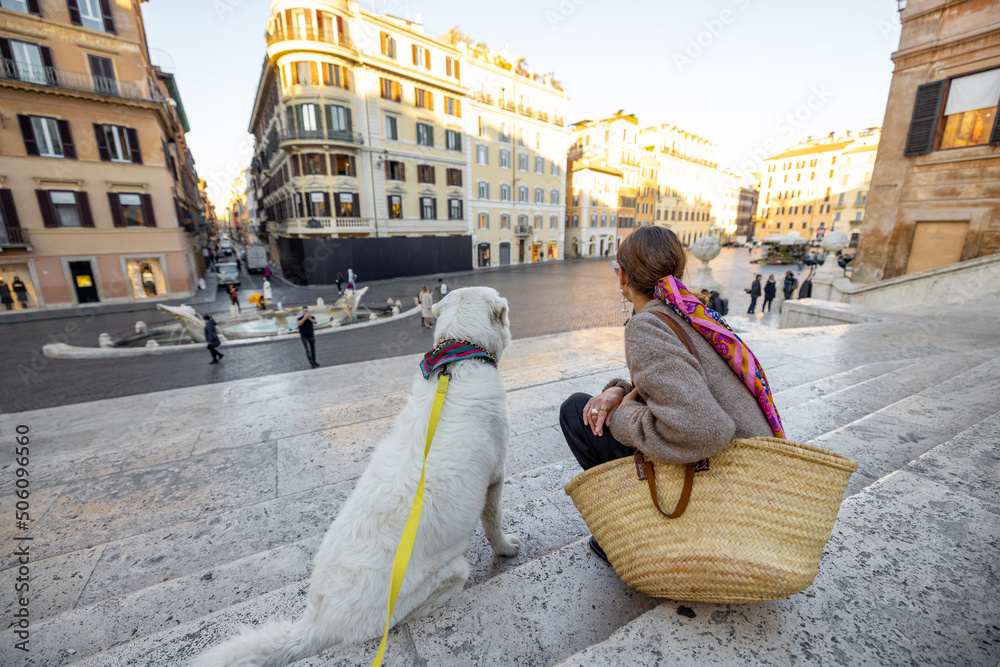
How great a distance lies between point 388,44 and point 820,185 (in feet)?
198

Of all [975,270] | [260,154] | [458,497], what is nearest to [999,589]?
[458,497]

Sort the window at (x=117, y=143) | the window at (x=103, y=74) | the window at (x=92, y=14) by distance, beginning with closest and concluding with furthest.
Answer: the window at (x=92, y=14) → the window at (x=103, y=74) → the window at (x=117, y=143)

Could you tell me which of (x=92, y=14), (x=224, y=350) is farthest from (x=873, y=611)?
(x=92, y=14)

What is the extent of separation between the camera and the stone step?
139 cm

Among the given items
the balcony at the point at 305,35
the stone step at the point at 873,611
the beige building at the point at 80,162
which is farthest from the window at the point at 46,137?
the stone step at the point at 873,611

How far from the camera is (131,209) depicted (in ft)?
64.6

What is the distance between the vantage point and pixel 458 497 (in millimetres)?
1828

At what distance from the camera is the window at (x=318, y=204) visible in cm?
2512

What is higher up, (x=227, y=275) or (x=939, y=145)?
(x=939, y=145)

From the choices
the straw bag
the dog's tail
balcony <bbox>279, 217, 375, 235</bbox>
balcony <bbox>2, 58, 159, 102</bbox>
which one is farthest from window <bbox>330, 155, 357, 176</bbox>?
the straw bag

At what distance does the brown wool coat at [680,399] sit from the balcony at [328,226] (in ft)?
91.0

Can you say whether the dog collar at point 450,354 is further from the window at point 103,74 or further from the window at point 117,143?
the window at point 103,74

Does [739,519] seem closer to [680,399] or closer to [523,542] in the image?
[680,399]

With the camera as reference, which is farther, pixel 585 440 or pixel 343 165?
pixel 343 165
